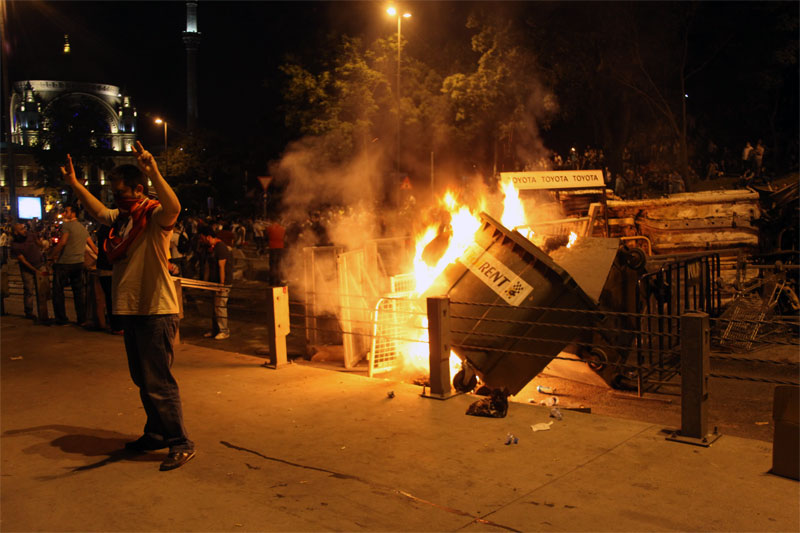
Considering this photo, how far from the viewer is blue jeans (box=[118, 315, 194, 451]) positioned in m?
4.56

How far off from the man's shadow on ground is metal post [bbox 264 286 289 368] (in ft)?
7.98

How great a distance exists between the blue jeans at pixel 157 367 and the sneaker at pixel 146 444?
25cm

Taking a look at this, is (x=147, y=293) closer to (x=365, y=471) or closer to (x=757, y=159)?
(x=365, y=471)

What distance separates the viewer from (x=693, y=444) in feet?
15.7

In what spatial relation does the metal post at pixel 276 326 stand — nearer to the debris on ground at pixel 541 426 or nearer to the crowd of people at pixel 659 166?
the debris on ground at pixel 541 426

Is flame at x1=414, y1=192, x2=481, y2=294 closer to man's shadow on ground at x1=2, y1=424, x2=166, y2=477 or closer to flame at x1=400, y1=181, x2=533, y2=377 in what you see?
flame at x1=400, y1=181, x2=533, y2=377

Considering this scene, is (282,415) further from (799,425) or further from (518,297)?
(799,425)

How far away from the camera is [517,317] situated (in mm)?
6809

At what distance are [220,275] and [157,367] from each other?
22.0 feet

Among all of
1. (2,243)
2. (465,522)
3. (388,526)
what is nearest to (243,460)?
(388,526)

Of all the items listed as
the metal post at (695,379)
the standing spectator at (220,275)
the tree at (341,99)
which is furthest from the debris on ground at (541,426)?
the tree at (341,99)

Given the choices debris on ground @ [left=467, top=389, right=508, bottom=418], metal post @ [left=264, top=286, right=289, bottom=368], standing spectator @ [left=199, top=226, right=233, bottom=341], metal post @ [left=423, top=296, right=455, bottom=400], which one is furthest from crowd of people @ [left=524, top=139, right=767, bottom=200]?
debris on ground @ [left=467, top=389, right=508, bottom=418]

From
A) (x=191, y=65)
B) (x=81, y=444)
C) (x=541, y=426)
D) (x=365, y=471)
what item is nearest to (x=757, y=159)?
(x=541, y=426)

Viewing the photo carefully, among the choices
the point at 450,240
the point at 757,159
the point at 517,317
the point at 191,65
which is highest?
the point at 191,65
